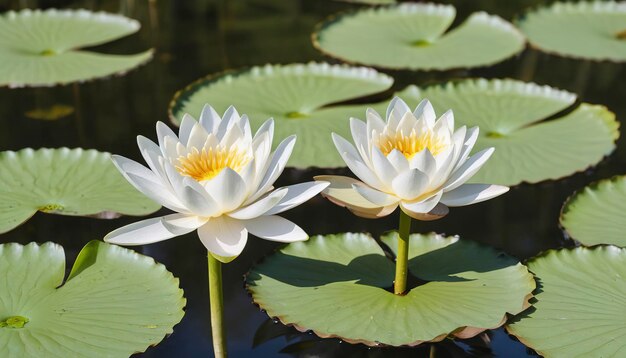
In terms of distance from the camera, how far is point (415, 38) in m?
3.92

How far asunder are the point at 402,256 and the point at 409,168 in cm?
24

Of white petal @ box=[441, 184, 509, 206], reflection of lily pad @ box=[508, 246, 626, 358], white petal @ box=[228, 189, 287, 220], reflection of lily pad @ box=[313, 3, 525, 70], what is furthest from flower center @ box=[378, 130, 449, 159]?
reflection of lily pad @ box=[313, 3, 525, 70]

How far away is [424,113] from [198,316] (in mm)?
757

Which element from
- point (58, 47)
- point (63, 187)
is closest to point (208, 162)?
point (63, 187)

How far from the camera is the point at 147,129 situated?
123 inches

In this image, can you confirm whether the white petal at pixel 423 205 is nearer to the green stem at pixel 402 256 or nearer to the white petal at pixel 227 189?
the green stem at pixel 402 256

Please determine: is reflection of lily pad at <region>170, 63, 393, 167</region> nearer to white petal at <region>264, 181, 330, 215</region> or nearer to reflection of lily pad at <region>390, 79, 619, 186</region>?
reflection of lily pad at <region>390, 79, 619, 186</region>

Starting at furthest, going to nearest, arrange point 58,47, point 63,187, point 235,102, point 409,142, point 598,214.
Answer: point 58,47, point 235,102, point 63,187, point 598,214, point 409,142

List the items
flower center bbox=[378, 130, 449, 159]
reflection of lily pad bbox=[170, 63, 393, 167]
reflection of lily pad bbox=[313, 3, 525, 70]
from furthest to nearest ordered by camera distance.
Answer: reflection of lily pad bbox=[313, 3, 525, 70] → reflection of lily pad bbox=[170, 63, 393, 167] → flower center bbox=[378, 130, 449, 159]

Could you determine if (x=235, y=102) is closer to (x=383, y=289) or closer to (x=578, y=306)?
(x=383, y=289)

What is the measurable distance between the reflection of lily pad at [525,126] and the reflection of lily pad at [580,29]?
67 cm

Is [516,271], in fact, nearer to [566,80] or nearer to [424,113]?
[424,113]

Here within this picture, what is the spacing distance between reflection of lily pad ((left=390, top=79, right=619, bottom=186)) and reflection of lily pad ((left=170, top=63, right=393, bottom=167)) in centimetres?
25

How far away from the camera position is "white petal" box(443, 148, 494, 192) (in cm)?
185
